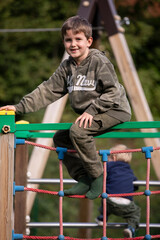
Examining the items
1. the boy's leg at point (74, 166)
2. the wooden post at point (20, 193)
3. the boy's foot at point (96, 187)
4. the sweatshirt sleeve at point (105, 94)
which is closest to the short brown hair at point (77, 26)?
the sweatshirt sleeve at point (105, 94)

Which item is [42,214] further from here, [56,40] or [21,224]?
[21,224]

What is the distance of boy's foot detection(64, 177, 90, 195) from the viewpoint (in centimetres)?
253

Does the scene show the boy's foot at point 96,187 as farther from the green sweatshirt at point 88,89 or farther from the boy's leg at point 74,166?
the green sweatshirt at point 88,89

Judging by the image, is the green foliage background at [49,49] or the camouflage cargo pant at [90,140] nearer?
the camouflage cargo pant at [90,140]

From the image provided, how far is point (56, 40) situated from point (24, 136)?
16.0 ft

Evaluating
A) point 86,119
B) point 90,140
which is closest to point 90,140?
point 90,140

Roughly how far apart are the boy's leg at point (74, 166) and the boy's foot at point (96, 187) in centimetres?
6

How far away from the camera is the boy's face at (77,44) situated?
96.7 inches

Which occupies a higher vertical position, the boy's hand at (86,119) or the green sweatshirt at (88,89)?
the green sweatshirt at (88,89)

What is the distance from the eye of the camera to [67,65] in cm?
256

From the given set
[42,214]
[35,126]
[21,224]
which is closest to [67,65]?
[35,126]

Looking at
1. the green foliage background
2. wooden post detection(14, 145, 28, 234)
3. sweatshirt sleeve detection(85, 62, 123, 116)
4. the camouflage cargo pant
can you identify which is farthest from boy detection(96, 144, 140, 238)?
the green foliage background

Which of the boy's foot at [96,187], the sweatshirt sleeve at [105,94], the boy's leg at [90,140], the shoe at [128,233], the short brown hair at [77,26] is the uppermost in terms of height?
the short brown hair at [77,26]

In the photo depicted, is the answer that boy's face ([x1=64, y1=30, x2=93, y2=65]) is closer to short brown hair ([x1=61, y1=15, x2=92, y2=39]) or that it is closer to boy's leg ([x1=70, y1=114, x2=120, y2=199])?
short brown hair ([x1=61, y1=15, x2=92, y2=39])
